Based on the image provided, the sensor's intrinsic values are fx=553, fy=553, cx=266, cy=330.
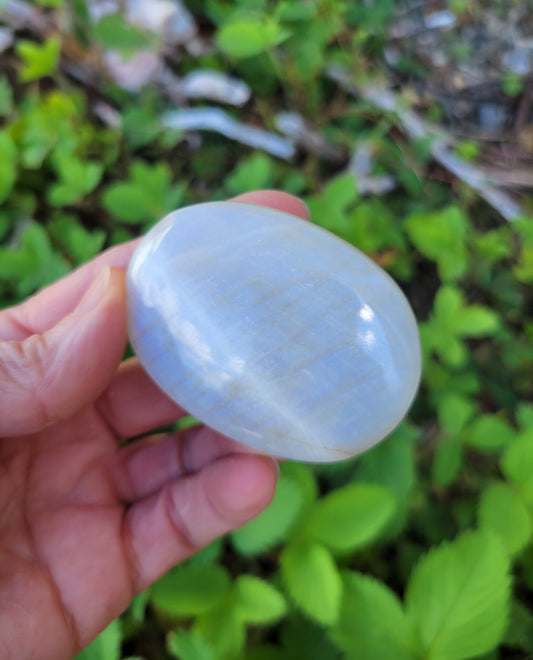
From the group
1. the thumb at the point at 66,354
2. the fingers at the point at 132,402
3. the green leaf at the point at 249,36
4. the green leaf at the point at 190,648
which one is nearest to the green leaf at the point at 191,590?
the green leaf at the point at 190,648

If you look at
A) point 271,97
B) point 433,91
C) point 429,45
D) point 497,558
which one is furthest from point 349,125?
point 497,558

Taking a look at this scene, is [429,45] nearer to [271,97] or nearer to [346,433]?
[271,97]

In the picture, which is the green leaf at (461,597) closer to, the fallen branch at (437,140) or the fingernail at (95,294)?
the fingernail at (95,294)

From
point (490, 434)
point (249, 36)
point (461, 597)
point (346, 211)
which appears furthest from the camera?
point (346, 211)

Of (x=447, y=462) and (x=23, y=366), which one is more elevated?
(x=23, y=366)

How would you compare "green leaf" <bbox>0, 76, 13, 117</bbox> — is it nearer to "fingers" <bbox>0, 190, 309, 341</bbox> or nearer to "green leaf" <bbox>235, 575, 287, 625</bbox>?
"fingers" <bbox>0, 190, 309, 341</bbox>

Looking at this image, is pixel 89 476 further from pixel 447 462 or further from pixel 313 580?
pixel 447 462

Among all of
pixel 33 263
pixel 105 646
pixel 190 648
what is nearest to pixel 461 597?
pixel 190 648
